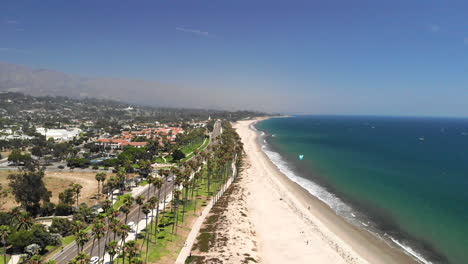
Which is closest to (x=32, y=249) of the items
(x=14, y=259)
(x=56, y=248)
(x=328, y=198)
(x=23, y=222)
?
(x=14, y=259)

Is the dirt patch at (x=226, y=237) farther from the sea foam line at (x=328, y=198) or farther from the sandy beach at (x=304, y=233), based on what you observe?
the sea foam line at (x=328, y=198)

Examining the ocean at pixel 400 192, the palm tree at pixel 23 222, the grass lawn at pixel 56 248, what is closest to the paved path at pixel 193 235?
the grass lawn at pixel 56 248

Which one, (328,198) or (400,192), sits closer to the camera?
(328,198)

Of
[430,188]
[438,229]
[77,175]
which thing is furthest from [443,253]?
[77,175]

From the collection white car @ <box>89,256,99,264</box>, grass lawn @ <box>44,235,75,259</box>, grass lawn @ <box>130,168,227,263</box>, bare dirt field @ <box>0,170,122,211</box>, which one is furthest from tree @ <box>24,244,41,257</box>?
bare dirt field @ <box>0,170,122,211</box>

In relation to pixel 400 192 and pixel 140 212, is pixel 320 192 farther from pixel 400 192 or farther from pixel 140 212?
pixel 140 212

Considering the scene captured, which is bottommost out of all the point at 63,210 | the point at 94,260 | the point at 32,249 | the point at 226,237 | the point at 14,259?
the point at 14,259

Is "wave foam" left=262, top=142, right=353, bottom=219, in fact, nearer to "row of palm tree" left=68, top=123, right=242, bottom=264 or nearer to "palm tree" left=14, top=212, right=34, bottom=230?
"row of palm tree" left=68, top=123, right=242, bottom=264

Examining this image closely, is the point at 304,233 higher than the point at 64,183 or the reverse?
the reverse

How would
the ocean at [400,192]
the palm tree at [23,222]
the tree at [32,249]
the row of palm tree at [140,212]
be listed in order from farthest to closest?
the ocean at [400,192] < the palm tree at [23,222] < the tree at [32,249] < the row of palm tree at [140,212]
